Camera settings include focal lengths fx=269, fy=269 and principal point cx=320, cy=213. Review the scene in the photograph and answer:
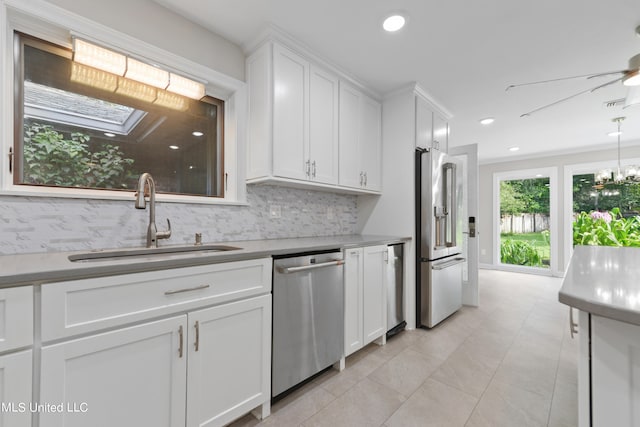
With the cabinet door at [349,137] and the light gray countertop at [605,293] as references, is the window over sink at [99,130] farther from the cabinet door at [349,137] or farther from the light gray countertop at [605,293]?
the light gray countertop at [605,293]

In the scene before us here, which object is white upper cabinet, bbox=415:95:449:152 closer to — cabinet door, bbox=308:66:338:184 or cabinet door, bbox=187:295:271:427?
cabinet door, bbox=308:66:338:184

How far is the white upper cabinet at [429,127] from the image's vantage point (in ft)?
9.23

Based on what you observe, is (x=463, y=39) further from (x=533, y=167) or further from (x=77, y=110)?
(x=533, y=167)

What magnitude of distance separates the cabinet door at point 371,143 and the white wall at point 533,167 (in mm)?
4387

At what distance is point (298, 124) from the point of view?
213 centimetres

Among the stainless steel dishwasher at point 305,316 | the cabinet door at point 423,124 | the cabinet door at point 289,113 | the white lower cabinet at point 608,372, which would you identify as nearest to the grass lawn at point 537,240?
the cabinet door at point 423,124

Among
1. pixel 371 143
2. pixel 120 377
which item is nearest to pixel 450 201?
pixel 371 143

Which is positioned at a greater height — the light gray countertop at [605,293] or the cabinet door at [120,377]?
the light gray countertop at [605,293]

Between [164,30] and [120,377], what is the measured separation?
1.98 metres

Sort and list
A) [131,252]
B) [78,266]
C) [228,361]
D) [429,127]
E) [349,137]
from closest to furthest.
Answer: [78,266] < [228,361] < [131,252] < [349,137] < [429,127]

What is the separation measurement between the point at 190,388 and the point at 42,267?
2.49 feet

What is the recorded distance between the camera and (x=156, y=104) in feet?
6.15

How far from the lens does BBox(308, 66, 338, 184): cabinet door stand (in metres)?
2.24

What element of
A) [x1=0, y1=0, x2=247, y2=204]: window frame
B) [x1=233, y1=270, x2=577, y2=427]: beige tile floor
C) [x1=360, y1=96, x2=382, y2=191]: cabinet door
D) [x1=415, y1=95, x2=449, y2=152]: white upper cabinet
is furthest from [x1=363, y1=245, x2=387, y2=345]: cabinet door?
[x1=415, y1=95, x2=449, y2=152]: white upper cabinet
